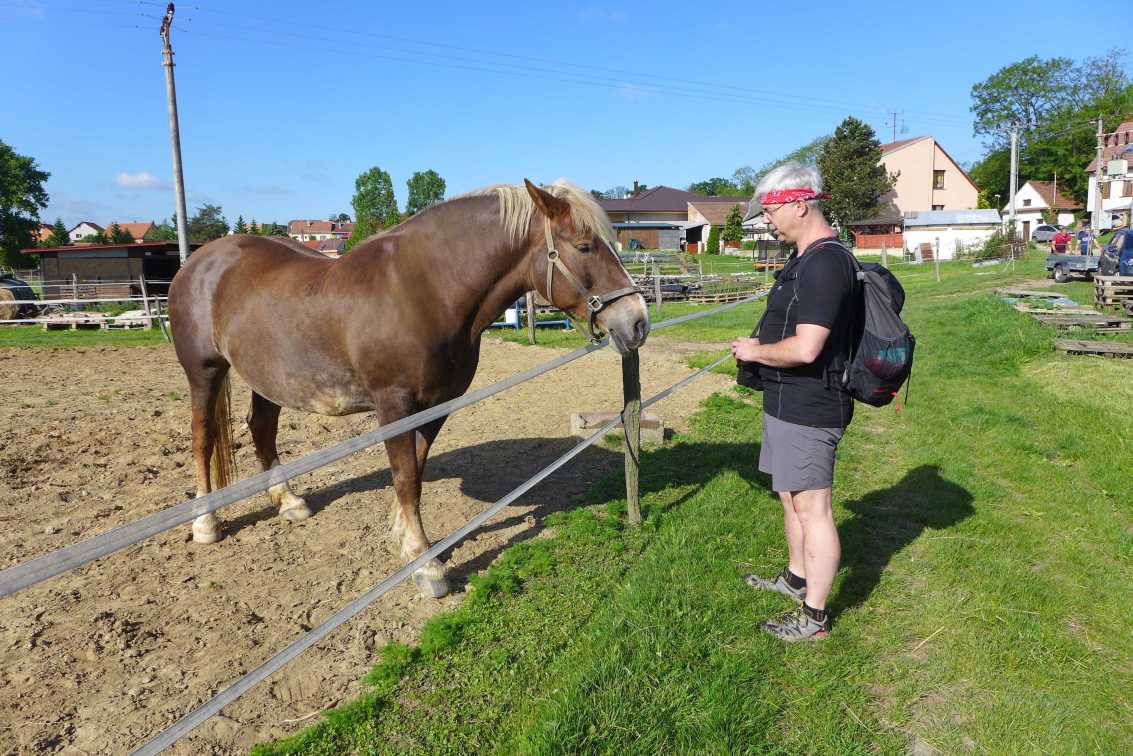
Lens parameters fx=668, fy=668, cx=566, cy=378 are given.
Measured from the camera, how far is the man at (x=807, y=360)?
107 inches

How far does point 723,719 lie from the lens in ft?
8.46

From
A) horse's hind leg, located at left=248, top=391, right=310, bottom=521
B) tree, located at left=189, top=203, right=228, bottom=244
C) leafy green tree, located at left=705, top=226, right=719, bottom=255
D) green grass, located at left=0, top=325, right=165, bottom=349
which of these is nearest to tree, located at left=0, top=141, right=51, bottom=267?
tree, located at left=189, top=203, right=228, bottom=244

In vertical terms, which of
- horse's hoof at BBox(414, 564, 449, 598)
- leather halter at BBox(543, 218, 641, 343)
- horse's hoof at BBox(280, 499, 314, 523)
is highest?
leather halter at BBox(543, 218, 641, 343)

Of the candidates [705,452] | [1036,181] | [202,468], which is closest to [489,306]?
[202,468]

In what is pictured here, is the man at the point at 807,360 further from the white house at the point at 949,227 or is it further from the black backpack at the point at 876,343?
the white house at the point at 949,227

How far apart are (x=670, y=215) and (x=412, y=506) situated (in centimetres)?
7258

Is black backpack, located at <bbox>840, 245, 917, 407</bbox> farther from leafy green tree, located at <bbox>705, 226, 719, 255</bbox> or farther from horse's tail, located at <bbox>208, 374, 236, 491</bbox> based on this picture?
leafy green tree, located at <bbox>705, 226, 719, 255</bbox>

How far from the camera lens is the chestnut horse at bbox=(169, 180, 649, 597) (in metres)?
3.47

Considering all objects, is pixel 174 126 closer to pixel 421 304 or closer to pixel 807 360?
pixel 421 304

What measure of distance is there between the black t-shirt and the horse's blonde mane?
0.97 metres

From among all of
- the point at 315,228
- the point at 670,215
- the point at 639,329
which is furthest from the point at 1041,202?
the point at 315,228

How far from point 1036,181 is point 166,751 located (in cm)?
9162

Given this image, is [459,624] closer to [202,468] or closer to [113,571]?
[113,571]

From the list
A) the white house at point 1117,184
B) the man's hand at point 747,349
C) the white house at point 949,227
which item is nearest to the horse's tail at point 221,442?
the man's hand at point 747,349
